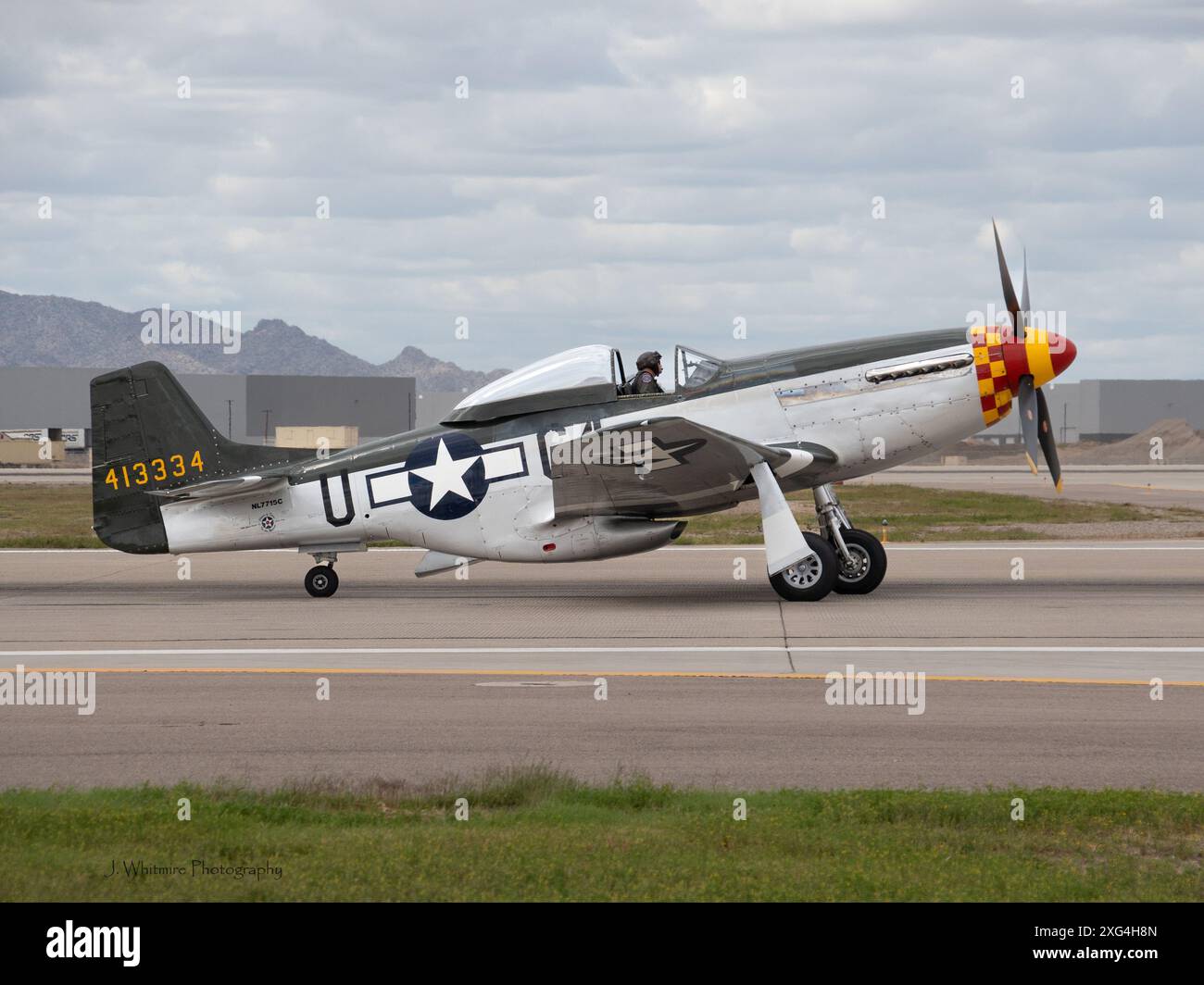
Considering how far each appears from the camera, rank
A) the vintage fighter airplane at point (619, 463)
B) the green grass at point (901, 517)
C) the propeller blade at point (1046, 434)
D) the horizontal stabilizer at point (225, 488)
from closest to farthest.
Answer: the vintage fighter airplane at point (619, 463) < the propeller blade at point (1046, 434) < the horizontal stabilizer at point (225, 488) < the green grass at point (901, 517)

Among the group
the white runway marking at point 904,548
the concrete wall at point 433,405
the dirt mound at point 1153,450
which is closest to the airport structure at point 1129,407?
the dirt mound at point 1153,450

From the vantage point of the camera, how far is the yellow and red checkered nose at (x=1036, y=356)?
18.2 m

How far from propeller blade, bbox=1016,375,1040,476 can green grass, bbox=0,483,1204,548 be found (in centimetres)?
978

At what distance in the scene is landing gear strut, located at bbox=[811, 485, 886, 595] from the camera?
1905 centimetres

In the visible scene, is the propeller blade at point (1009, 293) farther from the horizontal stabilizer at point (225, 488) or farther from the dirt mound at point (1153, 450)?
the dirt mound at point (1153, 450)

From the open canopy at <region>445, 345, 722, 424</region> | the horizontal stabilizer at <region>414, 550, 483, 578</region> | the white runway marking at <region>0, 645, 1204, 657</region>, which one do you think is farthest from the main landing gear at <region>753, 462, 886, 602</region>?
the horizontal stabilizer at <region>414, 550, 483, 578</region>

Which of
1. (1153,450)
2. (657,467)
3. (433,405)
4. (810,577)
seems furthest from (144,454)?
(433,405)

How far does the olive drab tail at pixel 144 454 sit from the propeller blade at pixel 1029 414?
1006 centimetres

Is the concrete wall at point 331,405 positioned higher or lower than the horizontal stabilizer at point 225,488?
higher

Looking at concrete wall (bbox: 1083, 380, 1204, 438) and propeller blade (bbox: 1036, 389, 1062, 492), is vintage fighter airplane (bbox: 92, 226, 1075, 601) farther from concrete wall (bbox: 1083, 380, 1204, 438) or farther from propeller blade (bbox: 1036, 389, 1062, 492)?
concrete wall (bbox: 1083, 380, 1204, 438)

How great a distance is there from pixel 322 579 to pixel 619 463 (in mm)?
4886

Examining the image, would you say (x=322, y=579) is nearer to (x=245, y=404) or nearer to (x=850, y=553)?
(x=850, y=553)

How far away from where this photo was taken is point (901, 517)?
3466 cm
